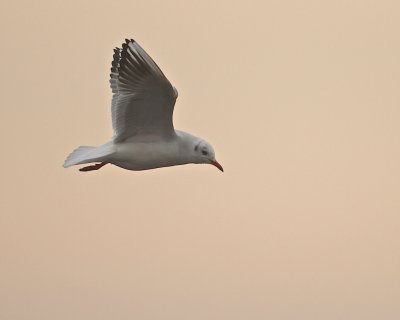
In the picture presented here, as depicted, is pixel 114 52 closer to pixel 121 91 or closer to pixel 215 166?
pixel 121 91

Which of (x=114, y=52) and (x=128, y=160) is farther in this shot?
(x=114, y=52)

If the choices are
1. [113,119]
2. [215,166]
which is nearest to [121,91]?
[113,119]

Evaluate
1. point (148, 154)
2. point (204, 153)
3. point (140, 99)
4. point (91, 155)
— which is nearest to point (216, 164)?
point (204, 153)

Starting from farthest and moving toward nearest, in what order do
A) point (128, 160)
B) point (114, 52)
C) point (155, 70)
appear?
1. point (114, 52)
2. point (128, 160)
3. point (155, 70)

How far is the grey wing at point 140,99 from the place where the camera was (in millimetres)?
9602

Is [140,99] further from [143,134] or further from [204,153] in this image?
[204,153]

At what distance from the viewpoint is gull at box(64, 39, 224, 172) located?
32.2 ft

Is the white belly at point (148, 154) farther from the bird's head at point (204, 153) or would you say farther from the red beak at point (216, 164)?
the red beak at point (216, 164)

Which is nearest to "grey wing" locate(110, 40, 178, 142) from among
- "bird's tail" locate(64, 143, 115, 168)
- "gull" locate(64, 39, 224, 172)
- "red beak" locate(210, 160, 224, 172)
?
"gull" locate(64, 39, 224, 172)

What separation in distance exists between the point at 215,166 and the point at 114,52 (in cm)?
163

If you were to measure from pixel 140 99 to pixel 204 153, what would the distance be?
0.89 m

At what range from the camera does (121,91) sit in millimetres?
10203

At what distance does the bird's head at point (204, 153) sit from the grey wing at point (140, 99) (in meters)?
0.30

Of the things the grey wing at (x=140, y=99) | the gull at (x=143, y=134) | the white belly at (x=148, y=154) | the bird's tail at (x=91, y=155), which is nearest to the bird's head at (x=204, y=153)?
the gull at (x=143, y=134)
